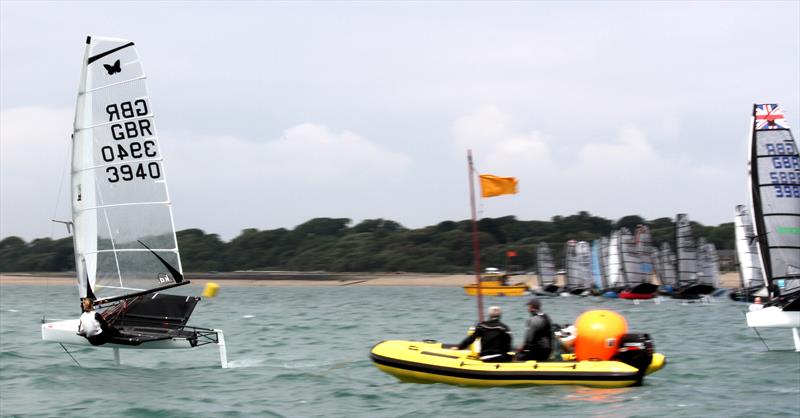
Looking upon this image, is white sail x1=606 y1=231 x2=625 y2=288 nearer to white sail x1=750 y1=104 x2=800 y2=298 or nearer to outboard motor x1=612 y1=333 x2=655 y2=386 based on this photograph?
white sail x1=750 y1=104 x2=800 y2=298

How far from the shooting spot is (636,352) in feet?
47.8

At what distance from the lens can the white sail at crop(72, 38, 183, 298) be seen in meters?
17.8

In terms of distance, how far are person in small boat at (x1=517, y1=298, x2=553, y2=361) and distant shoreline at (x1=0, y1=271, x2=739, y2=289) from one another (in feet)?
259

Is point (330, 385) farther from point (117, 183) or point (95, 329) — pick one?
point (117, 183)

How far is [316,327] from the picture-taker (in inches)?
1247

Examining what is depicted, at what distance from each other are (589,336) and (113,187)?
362 inches

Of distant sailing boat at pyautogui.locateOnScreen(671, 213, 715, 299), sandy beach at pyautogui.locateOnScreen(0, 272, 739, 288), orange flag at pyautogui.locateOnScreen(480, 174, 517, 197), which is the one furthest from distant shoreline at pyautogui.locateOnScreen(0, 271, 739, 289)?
orange flag at pyautogui.locateOnScreen(480, 174, 517, 197)

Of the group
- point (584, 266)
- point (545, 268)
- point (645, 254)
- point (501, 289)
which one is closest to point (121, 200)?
point (645, 254)

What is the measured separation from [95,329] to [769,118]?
16185mm

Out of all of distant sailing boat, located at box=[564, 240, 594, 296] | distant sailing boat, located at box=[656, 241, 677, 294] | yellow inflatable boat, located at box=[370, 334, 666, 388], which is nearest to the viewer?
yellow inflatable boat, located at box=[370, 334, 666, 388]

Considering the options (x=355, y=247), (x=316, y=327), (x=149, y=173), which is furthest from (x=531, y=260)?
(x=149, y=173)

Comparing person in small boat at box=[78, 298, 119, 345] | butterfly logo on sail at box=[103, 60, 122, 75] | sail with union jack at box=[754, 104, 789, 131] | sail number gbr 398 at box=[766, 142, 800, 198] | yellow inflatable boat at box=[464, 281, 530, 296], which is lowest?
yellow inflatable boat at box=[464, 281, 530, 296]

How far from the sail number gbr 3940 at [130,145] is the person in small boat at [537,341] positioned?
780 cm

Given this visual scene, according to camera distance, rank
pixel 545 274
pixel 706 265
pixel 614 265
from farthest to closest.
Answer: pixel 545 274
pixel 614 265
pixel 706 265
